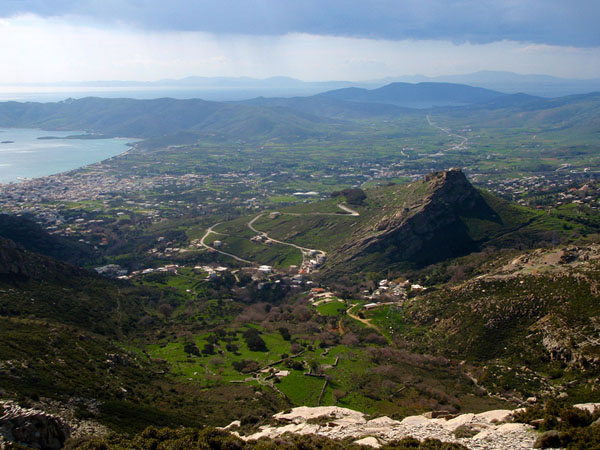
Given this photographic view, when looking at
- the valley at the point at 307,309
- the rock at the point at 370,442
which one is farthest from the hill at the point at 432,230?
the rock at the point at 370,442

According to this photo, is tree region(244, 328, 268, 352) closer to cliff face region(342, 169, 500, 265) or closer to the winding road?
the winding road

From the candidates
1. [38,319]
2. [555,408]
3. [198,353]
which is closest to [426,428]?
[555,408]

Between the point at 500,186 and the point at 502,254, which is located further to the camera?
the point at 500,186

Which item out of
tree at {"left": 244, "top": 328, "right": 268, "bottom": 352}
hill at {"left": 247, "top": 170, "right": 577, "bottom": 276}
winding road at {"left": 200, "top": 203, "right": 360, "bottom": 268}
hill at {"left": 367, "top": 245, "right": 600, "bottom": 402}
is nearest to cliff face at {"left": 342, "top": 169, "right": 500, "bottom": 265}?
hill at {"left": 247, "top": 170, "right": 577, "bottom": 276}

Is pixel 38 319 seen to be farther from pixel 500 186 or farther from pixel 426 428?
pixel 500 186

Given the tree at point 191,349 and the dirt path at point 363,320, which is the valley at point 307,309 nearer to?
the tree at point 191,349

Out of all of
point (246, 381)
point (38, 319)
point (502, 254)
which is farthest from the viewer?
point (502, 254)
